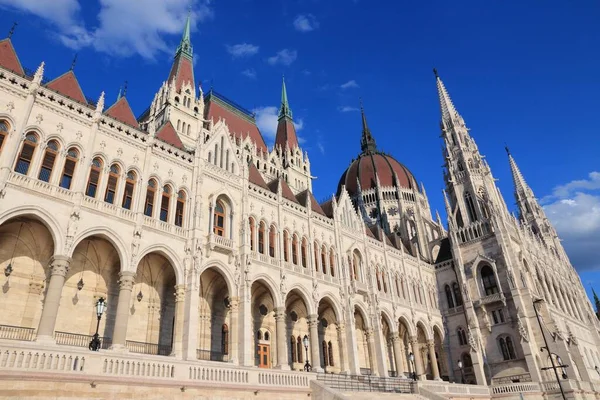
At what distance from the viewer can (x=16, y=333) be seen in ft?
57.2

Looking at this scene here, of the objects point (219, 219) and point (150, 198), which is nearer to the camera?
point (150, 198)

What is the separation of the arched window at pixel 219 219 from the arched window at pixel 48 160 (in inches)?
367

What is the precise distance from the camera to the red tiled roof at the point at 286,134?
52500 mm

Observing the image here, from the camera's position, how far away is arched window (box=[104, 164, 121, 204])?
21.2m

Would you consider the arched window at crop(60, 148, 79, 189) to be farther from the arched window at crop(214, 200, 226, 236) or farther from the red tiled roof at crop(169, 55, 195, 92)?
the red tiled roof at crop(169, 55, 195, 92)

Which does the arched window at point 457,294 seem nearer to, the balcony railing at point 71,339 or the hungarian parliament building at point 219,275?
the hungarian parliament building at point 219,275

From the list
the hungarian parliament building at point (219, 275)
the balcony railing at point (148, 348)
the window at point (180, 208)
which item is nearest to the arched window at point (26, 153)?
the hungarian parliament building at point (219, 275)

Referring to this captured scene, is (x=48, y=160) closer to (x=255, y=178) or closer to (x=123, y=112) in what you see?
(x=123, y=112)

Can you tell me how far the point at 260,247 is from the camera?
2805cm

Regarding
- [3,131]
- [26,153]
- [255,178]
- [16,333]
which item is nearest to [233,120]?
[255,178]

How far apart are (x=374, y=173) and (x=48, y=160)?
54.4 m

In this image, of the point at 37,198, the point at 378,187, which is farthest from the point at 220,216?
Answer: the point at 378,187

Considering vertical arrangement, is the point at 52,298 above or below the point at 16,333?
above

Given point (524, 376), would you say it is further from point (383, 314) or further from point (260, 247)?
point (260, 247)
